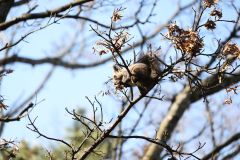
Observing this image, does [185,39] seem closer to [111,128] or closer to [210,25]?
[210,25]

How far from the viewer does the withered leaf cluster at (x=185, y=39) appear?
9.39 ft

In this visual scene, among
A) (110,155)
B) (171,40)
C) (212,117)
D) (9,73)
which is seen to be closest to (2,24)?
(9,73)

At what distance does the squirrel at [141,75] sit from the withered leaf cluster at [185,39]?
21cm

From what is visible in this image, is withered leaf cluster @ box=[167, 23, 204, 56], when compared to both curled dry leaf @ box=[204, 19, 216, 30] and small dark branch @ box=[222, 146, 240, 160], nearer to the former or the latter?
curled dry leaf @ box=[204, 19, 216, 30]

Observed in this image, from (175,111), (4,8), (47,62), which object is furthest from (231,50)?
(47,62)

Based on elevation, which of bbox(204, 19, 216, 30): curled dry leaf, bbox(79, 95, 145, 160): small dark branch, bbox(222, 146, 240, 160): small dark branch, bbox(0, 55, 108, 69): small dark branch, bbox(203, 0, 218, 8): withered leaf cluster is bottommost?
bbox(79, 95, 145, 160): small dark branch

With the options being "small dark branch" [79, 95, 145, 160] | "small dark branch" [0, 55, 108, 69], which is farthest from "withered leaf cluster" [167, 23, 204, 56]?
"small dark branch" [0, 55, 108, 69]

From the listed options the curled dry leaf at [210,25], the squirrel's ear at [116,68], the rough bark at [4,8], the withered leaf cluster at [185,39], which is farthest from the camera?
the rough bark at [4,8]

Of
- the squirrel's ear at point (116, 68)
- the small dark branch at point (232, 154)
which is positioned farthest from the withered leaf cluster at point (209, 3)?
the small dark branch at point (232, 154)

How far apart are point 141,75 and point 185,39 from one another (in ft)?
1.43

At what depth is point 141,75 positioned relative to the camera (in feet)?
10.2

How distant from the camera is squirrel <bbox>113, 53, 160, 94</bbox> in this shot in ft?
10.2

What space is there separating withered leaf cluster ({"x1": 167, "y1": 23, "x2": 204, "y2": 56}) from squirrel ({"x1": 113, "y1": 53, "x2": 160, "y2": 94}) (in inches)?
8.3

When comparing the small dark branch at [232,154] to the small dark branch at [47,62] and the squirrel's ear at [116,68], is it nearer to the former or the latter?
the squirrel's ear at [116,68]
